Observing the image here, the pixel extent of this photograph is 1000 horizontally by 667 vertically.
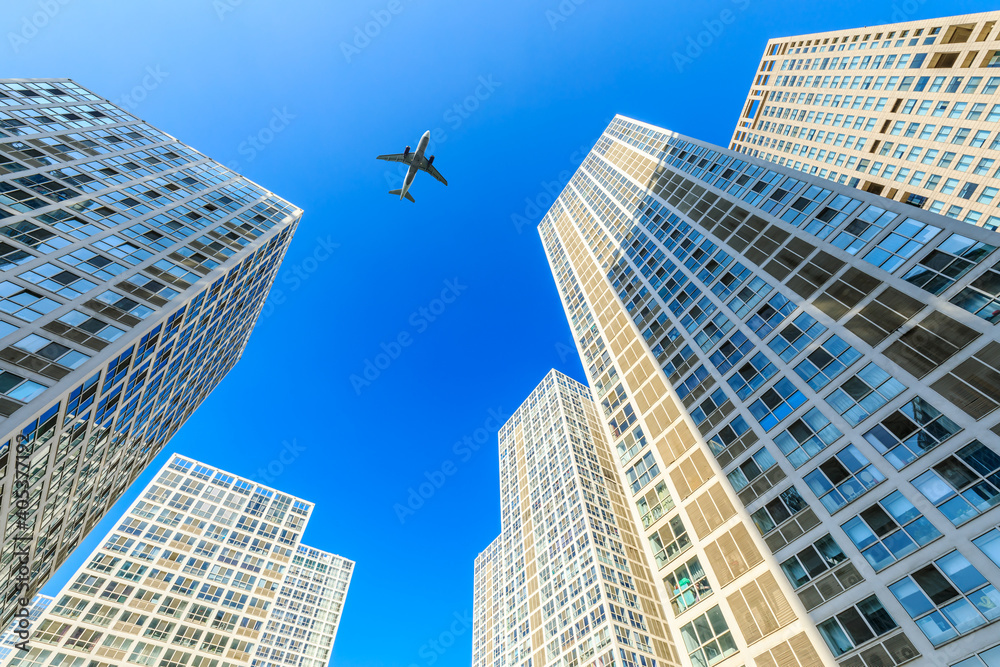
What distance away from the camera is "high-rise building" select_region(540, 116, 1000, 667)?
2377 centimetres

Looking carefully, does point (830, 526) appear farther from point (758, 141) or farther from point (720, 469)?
point (758, 141)

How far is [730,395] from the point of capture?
1561 inches

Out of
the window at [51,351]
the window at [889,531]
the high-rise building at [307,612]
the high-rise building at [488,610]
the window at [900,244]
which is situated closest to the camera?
the window at [889,531]

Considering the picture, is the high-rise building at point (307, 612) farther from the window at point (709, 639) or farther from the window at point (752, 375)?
the window at point (752, 375)

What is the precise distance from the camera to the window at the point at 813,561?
2752cm

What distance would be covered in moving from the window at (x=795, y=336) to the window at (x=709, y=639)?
65.6 feet

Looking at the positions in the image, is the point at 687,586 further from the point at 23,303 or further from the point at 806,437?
the point at 23,303

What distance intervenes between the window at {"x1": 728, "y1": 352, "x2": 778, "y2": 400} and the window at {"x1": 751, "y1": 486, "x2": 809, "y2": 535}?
8858 mm

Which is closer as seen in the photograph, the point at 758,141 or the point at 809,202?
the point at 809,202

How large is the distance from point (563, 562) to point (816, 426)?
2316 inches

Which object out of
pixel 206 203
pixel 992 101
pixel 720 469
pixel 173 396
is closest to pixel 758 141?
pixel 992 101

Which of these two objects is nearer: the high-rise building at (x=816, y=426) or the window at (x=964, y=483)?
the window at (x=964, y=483)

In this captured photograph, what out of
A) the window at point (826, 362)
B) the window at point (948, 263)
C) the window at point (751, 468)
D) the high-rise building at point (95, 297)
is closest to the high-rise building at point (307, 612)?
the high-rise building at point (95, 297)

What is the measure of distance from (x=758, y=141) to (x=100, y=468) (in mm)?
131832
